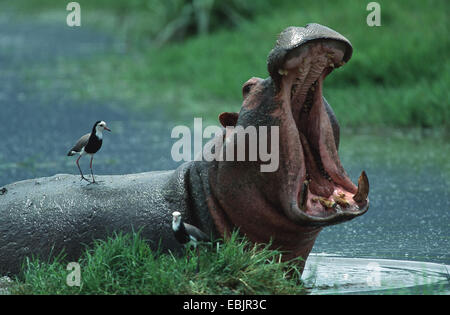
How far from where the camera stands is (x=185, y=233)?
405 cm

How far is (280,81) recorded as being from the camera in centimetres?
401

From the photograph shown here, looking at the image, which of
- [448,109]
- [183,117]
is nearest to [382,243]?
[448,109]

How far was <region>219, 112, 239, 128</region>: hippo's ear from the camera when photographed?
170 inches

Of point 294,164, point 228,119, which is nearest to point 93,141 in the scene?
point 228,119

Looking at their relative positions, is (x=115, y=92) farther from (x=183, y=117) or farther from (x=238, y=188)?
(x=238, y=188)

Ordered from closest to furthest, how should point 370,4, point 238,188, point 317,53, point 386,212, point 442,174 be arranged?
point 317,53, point 238,188, point 386,212, point 442,174, point 370,4

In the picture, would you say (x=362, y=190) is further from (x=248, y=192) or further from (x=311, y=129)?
(x=248, y=192)

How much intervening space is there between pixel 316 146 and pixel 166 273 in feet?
2.91

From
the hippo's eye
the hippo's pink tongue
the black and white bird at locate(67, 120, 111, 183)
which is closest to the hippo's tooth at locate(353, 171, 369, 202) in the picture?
the hippo's pink tongue

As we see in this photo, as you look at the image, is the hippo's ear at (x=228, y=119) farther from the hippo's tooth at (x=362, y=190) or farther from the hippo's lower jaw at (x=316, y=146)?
the hippo's tooth at (x=362, y=190)

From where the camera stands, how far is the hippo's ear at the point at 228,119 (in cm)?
432

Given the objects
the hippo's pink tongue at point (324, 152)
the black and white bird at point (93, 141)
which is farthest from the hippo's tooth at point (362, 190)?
the black and white bird at point (93, 141)

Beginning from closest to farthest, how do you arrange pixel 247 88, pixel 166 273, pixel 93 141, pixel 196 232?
pixel 166 273 < pixel 196 232 < pixel 247 88 < pixel 93 141
